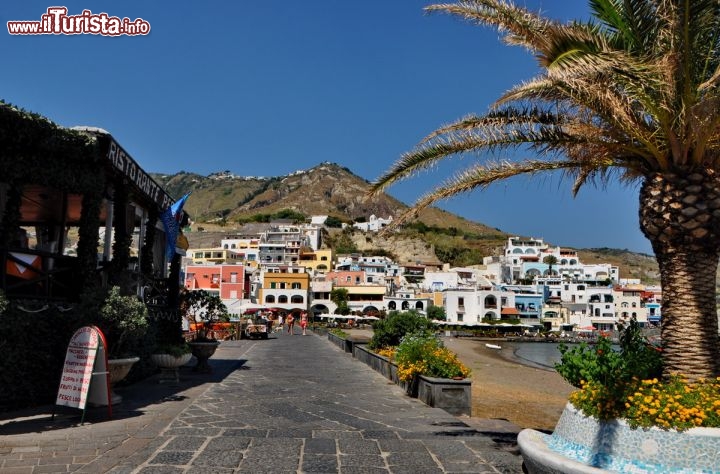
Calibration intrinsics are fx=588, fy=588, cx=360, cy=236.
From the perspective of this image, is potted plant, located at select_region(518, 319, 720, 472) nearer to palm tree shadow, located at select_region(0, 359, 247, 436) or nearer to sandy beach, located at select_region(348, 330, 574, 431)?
sandy beach, located at select_region(348, 330, 574, 431)

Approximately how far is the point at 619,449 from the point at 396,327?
1059 cm

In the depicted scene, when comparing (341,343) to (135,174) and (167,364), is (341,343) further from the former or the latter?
(135,174)

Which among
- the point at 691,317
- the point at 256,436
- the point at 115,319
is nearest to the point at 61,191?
the point at 115,319

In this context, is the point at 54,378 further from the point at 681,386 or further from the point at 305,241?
the point at 305,241

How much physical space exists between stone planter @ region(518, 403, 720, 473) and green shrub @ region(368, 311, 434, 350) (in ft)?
26.0

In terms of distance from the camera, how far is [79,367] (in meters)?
7.88

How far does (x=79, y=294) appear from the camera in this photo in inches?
372

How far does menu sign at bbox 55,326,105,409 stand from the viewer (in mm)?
7711

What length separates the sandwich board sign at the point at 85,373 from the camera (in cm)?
773

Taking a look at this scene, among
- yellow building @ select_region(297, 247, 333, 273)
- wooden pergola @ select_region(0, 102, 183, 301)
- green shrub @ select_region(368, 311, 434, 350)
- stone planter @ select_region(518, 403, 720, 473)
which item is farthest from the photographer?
yellow building @ select_region(297, 247, 333, 273)

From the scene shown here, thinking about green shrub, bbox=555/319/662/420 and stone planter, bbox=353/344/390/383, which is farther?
stone planter, bbox=353/344/390/383

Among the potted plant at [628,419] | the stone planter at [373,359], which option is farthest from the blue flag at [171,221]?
the potted plant at [628,419]

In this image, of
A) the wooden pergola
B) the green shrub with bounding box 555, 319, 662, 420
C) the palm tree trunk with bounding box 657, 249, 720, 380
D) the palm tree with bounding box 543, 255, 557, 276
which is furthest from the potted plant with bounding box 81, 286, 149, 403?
the palm tree with bounding box 543, 255, 557, 276

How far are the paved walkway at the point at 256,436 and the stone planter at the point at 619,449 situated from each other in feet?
2.26
